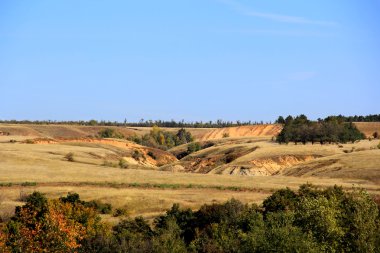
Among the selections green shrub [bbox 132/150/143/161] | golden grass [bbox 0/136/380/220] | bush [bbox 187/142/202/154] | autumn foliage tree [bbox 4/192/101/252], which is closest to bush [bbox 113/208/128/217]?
golden grass [bbox 0/136/380/220]

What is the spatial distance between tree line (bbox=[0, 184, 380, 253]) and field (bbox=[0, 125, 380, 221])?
728 cm

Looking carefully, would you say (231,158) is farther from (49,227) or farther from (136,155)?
(49,227)

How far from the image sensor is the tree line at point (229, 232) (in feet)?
111

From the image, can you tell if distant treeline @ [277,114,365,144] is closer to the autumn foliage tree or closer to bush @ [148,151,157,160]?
bush @ [148,151,157,160]

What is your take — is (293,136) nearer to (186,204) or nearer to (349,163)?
(349,163)

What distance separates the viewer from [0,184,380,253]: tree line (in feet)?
111

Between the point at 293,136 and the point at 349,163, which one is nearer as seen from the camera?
the point at 349,163

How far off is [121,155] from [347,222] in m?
93.5

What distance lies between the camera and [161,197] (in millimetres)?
63156

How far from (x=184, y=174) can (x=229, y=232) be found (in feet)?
156

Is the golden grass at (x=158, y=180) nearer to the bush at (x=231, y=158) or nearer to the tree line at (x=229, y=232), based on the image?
the bush at (x=231, y=158)

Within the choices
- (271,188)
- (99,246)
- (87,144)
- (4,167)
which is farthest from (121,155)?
(99,246)

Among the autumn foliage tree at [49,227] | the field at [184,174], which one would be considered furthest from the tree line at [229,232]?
the field at [184,174]

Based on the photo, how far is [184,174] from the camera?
289 ft
